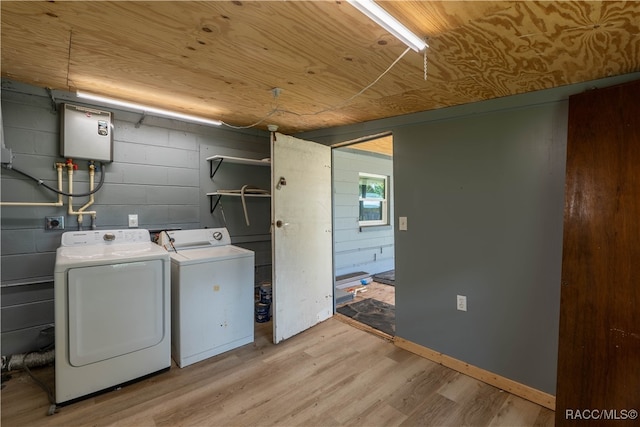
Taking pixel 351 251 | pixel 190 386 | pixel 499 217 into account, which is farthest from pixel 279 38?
pixel 351 251

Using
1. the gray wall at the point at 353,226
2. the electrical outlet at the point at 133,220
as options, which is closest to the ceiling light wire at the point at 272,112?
the electrical outlet at the point at 133,220

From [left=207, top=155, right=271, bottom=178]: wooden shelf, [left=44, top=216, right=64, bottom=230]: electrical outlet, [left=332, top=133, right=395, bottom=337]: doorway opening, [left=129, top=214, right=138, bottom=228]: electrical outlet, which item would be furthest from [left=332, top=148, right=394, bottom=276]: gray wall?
[left=44, top=216, right=64, bottom=230]: electrical outlet

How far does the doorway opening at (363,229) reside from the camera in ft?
12.8

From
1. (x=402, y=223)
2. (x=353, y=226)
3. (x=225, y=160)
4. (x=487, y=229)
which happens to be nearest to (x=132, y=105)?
(x=225, y=160)

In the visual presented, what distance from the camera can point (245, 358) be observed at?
98.3 inches

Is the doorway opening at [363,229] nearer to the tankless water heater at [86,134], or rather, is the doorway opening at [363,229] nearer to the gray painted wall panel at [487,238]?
the gray painted wall panel at [487,238]

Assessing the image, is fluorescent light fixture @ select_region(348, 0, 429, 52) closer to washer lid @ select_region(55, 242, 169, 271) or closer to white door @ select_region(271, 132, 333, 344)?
white door @ select_region(271, 132, 333, 344)

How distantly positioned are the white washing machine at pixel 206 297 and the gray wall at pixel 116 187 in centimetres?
47

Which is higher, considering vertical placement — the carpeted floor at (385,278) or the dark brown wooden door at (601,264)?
the dark brown wooden door at (601,264)

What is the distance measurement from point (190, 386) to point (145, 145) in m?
2.22

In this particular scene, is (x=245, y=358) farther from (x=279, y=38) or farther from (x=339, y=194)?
(x=339, y=194)

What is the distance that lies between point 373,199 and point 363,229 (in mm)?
709

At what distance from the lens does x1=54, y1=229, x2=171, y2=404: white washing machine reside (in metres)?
1.87

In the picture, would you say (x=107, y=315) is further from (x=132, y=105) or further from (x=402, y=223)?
(x=402, y=223)
